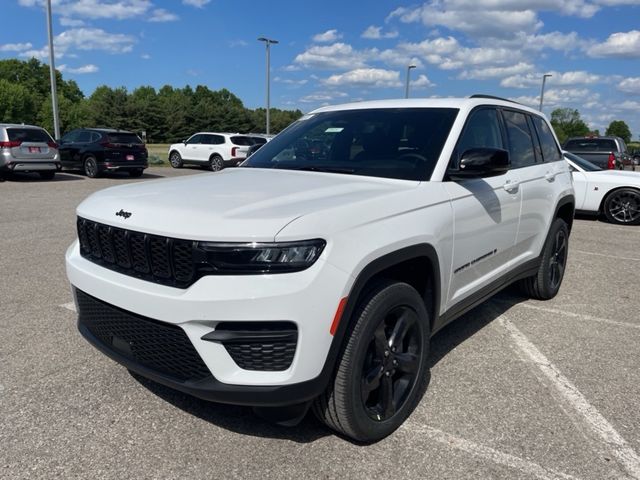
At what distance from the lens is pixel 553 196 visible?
4.97 metres

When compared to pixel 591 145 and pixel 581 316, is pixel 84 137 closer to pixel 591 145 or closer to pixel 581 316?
pixel 591 145

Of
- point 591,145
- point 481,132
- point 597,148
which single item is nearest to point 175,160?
point 591,145

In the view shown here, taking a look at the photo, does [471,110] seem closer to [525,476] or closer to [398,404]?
[398,404]

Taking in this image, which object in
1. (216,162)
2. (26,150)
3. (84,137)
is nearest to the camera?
(26,150)

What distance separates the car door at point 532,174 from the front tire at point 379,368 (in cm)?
178

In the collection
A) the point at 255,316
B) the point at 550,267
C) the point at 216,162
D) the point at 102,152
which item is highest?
the point at 102,152

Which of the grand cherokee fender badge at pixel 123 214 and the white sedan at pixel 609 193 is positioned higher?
the grand cherokee fender badge at pixel 123 214

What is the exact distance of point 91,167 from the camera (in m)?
17.8

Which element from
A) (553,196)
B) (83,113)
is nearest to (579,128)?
(83,113)

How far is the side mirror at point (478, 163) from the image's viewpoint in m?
3.24

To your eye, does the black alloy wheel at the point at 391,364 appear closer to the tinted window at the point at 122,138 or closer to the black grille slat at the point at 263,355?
the black grille slat at the point at 263,355

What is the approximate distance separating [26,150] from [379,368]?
1585 centimetres

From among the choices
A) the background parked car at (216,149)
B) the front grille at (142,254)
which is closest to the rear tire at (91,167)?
the background parked car at (216,149)

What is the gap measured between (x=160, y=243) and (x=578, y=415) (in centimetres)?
257
